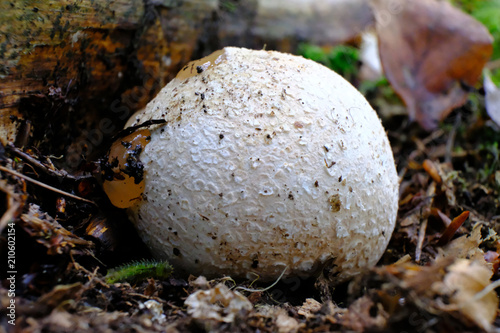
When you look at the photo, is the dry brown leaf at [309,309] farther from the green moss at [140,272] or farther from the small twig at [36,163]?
the small twig at [36,163]

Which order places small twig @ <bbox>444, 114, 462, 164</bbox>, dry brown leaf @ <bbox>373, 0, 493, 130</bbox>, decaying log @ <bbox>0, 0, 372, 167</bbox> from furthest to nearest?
dry brown leaf @ <bbox>373, 0, 493, 130</bbox> < small twig @ <bbox>444, 114, 462, 164</bbox> < decaying log @ <bbox>0, 0, 372, 167</bbox>

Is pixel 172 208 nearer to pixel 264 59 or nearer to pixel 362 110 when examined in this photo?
pixel 264 59

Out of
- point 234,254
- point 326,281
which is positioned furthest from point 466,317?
point 234,254

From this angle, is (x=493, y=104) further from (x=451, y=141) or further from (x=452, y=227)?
(x=452, y=227)

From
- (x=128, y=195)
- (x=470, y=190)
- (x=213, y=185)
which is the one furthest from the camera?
(x=470, y=190)

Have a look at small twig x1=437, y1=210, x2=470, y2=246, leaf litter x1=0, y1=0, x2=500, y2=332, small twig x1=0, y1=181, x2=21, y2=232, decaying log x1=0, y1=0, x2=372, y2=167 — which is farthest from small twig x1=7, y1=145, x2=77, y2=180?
small twig x1=437, y1=210, x2=470, y2=246

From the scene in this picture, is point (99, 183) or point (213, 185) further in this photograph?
point (99, 183)

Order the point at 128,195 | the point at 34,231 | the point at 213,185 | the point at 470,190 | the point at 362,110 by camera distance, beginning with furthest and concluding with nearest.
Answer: the point at 470,190
the point at 362,110
the point at 128,195
the point at 213,185
the point at 34,231

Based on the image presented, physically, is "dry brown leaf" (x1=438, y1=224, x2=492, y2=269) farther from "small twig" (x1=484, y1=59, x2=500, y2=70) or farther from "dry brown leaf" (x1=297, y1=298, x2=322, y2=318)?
"small twig" (x1=484, y1=59, x2=500, y2=70)
